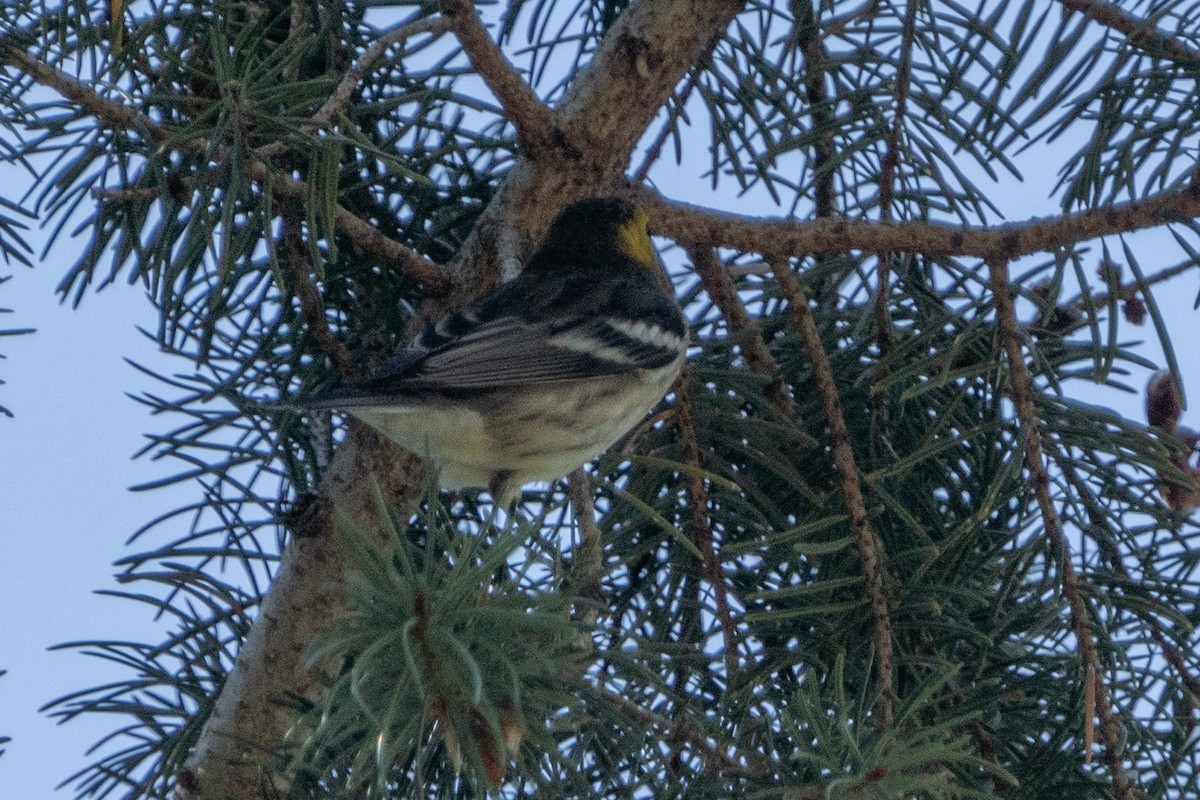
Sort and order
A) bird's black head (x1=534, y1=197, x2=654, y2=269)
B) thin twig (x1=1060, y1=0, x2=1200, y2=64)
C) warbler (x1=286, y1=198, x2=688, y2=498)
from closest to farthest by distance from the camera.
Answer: thin twig (x1=1060, y1=0, x2=1200, y2=64) → warbler (x1=286, y1=198, x2=688, y2=498) → bird's black head (x1=534, y1=197, x2=654, y2=269)

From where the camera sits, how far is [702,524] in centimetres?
197

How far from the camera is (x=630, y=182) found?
2.21m

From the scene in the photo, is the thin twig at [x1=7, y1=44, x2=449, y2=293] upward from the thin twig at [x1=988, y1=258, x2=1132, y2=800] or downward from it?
upward

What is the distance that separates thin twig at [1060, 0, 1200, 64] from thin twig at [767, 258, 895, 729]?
0.57 meters

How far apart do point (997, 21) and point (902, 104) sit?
205 millimetres

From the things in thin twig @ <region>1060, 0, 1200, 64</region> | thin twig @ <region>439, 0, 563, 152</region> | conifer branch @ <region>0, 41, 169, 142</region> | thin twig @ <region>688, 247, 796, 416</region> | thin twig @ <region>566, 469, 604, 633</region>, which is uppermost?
thin twig @ <region>439, 0, 563, 152</region>

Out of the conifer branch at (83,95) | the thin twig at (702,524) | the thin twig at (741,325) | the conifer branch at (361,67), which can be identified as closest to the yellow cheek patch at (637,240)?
the thin twig at (741,325)

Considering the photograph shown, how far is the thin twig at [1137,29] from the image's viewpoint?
6.21 ft

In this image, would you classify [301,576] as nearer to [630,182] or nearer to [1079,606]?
[630,182]

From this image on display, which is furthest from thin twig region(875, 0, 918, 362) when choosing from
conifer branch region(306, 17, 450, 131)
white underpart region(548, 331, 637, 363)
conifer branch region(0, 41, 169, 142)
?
conifer branch region(0, 41, 169, 142)

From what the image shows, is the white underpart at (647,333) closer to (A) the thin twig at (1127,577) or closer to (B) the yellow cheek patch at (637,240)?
(B) the yellow cheek patch at (637,240)

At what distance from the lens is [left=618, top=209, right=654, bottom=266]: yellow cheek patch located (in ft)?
7.66

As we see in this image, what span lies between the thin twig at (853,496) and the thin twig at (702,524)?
0.20 metres

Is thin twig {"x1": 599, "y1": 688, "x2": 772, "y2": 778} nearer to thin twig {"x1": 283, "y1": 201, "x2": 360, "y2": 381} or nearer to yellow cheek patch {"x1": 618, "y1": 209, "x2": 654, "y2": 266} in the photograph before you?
thin twig {"x1": 283, "y1": 201, "x2": 360, "y2": 381}
